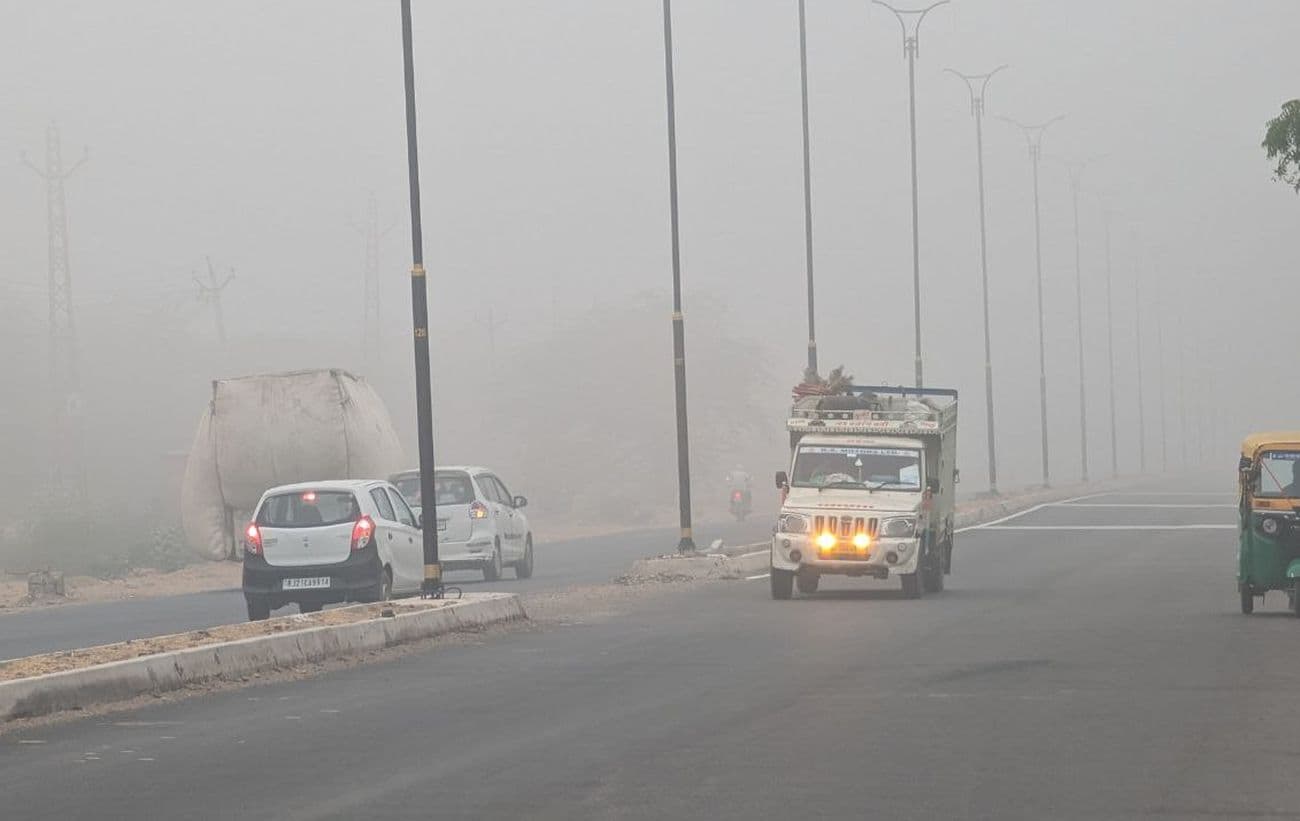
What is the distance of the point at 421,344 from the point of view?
24.3 m

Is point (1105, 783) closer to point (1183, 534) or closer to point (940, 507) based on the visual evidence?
point (940, 507)

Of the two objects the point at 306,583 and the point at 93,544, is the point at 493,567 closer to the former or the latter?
the point at 306,583

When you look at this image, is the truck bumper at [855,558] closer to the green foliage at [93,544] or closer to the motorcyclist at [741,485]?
the green foliage at [93,544]

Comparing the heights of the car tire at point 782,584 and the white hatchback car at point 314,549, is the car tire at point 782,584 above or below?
below

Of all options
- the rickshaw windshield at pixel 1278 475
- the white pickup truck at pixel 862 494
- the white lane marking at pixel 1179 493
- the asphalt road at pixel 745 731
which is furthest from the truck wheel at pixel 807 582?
the white lane marking at pixel 1179 493

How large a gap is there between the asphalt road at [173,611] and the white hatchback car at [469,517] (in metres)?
0.43

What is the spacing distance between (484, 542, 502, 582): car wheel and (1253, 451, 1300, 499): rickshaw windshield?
1485cm

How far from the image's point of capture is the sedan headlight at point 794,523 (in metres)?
26.8

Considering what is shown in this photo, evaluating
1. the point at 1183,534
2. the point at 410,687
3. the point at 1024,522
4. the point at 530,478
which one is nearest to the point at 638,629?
the point at 410,687

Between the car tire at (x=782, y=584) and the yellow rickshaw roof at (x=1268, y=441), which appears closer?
the yellow rickshaw roof at (x=1268, y=441)

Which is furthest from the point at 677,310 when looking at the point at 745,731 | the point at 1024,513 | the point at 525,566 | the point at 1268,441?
the point at 1024,513

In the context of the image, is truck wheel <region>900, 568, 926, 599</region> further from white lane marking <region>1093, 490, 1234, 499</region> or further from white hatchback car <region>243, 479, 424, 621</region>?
white lane marking <region>1093, 490, 1234, 499</region>

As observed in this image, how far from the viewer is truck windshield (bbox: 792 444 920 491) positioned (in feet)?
90.2

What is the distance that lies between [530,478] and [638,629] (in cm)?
7753
